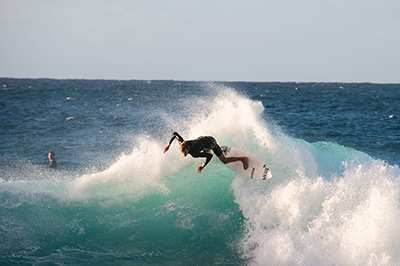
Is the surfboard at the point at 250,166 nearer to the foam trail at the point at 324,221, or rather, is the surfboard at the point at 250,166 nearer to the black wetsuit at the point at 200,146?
the foam trail at the point at 324,221

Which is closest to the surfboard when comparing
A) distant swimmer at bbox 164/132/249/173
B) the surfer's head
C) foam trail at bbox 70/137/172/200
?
distant swimmer at bbox 164/132/249/173

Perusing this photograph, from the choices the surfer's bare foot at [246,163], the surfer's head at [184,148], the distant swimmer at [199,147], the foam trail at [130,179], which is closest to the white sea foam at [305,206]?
the surfer's bare foot at [246,163]

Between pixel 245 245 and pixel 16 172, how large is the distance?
11.2 m

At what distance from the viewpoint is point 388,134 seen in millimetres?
22562

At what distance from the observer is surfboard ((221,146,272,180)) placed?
8461 mm

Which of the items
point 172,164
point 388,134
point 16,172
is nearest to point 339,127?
point 388,134

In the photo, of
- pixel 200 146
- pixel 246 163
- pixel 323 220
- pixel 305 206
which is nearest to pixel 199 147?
pixel 200 146

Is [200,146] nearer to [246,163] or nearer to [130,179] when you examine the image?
[246,163]

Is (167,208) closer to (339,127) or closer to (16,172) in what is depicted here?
(16,172)

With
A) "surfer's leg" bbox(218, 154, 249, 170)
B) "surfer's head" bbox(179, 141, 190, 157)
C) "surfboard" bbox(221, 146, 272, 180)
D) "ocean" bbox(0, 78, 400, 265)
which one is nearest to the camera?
"ocean" bbox(0, 78, 400, 265)

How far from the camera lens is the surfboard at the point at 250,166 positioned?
846 centimetres

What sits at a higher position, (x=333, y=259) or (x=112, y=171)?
(x=112, y=171)

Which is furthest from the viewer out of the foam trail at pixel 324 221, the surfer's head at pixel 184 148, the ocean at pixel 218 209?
the surfer's head at pixel 184 148

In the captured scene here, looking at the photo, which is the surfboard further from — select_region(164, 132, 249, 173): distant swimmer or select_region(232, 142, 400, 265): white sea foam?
select_region(164, 132, 249, 173): distant swimmer
